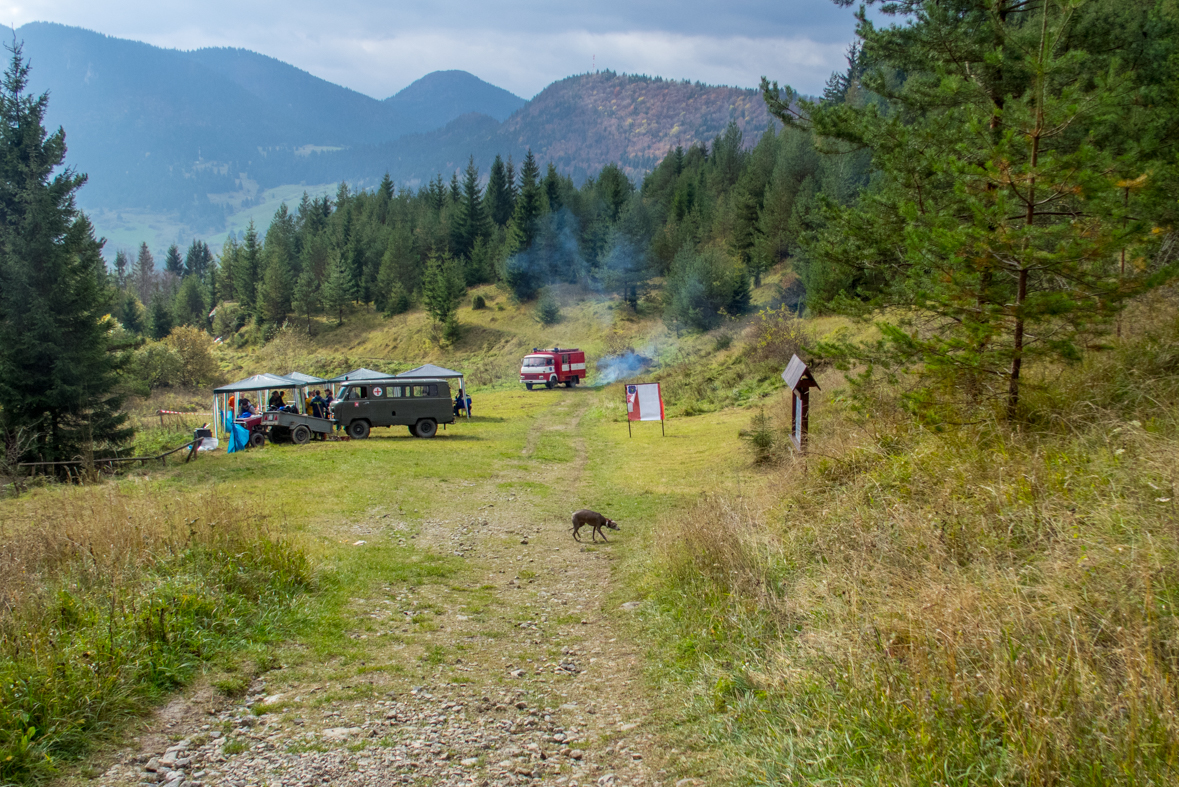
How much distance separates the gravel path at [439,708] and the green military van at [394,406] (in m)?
16.3

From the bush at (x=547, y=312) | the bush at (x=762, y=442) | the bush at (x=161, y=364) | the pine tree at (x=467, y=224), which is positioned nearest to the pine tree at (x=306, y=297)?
the pine tree at (x=467, y=224)

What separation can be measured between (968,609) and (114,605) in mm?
6095

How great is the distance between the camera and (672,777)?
3.81 meters

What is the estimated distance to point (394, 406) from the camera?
925 inches

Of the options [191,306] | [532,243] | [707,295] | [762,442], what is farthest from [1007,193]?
[191,306]

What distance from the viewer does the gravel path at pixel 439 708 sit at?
152 inches

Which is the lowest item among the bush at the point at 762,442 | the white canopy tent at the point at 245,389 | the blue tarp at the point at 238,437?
the blue tarp at the point at 238,437

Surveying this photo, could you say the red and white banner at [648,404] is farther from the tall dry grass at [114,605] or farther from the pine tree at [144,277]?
the pine tree at [144,277]

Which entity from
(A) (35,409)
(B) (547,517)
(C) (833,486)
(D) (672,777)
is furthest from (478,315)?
(D) (672,777)

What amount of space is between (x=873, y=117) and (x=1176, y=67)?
594cm

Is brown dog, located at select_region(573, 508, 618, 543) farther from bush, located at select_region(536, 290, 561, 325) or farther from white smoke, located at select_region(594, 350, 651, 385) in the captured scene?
bush, located at select_region(536, 290, 561, 325)

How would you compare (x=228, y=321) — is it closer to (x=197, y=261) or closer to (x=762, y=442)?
(x=197, y=261)

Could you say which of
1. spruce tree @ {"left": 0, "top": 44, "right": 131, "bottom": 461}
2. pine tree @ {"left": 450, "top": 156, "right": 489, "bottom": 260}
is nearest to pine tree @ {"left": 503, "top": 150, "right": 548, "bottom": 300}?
pine tree @ {"left": 450, "top": 156, "right": 489, "bottom": 260}

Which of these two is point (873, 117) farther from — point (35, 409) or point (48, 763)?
point (35, 409)
